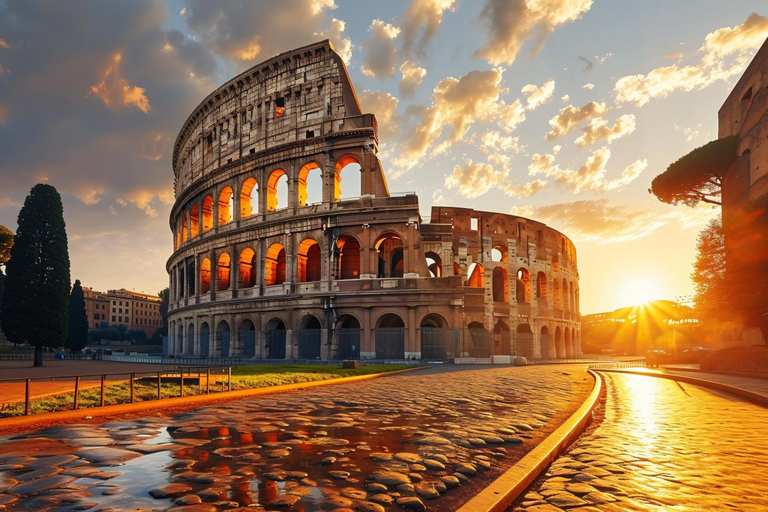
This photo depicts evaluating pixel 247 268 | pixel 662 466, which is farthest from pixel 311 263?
pixel 662 466

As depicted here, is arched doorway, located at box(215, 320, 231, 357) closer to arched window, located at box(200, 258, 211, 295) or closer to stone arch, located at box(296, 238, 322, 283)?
arched window, located at box(200, 258, 211, 295)

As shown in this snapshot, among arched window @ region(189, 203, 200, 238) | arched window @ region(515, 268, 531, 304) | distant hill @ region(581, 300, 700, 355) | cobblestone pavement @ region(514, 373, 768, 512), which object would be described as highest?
arched window @ region(189, 203, 200, 238)

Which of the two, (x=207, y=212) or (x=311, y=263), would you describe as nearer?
(x=311, y=263)

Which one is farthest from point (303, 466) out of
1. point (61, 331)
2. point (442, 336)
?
point (61, 331)

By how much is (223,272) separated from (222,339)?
5079 mm

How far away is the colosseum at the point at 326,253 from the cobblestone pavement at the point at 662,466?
2029 cm

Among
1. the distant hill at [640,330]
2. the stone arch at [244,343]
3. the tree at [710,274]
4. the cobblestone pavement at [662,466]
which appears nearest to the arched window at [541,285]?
the tree at [710,274]

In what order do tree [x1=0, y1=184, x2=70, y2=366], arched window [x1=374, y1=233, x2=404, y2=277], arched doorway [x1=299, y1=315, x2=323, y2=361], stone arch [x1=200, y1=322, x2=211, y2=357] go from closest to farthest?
1. tree [x1=0, y1=184, x2=70, y2=366]
2. arched doorway [x1=299, y1=315, x2=323, y2=361]
3. arched window [x1=374, y1=233, x2=404, y2=277]
4. stone arch [x1=200, y1=322, x2=211, y2=357]

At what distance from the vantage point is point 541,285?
39.2m

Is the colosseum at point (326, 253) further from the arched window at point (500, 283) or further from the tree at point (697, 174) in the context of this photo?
the tree at point (697, 174)

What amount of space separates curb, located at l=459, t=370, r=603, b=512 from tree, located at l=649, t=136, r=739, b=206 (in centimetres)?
3098

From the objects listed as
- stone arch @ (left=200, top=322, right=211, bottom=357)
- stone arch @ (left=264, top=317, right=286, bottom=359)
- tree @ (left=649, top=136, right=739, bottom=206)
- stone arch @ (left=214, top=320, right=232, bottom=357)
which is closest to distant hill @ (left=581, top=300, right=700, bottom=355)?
tree @ (left=649, top=136, right=739, bottom=206)

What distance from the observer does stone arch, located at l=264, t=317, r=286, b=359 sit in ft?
101

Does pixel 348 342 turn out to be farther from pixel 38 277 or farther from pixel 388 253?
pixel 38 277
